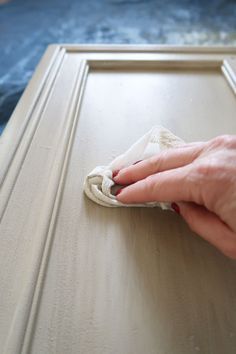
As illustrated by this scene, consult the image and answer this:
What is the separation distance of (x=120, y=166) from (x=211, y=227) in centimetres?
19

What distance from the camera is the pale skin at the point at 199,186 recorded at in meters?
0.33

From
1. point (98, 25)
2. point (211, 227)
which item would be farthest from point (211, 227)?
point (98, 25)

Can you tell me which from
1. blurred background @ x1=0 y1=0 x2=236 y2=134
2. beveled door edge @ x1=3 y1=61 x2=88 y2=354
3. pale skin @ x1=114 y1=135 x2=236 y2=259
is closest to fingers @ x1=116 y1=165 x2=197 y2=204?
pale skin @ x1=114 y1=135 x2=236 y2=259

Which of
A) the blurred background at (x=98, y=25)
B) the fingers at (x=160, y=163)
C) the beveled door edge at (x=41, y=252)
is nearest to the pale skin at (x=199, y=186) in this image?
the fingers at (x=160, y=163)

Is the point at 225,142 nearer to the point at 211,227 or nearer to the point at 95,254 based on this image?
the point at 211,227

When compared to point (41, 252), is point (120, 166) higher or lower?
higher

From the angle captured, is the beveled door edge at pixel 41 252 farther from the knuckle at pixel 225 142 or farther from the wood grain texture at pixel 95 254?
the knuckle at pixel 225 142

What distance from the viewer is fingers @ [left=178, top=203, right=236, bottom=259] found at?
331 millimetres

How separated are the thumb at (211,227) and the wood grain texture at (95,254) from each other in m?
0.04

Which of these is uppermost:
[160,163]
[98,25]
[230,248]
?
[98,25]

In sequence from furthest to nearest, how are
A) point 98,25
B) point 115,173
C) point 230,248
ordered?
1. point 98,25
2. point 115,173
3. point 230,248

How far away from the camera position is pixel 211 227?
35cm

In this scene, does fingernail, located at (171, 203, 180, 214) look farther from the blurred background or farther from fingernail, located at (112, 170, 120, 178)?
the blurred background

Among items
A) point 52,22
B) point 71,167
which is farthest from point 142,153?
point 52,22
